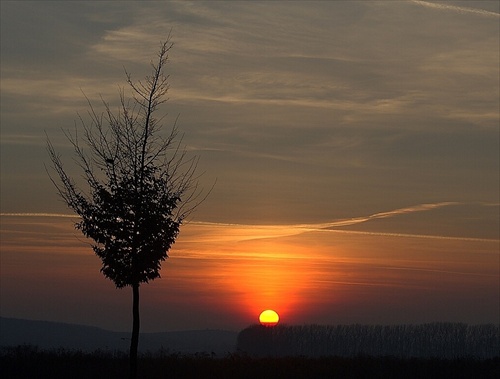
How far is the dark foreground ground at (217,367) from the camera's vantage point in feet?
97.9

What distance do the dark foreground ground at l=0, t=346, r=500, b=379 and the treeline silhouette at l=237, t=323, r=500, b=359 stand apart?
72.7 m

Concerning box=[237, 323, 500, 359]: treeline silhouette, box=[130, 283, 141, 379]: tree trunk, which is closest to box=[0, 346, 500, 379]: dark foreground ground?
box=[130, 283, 141, 379]: tree trunk

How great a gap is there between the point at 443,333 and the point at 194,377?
297 ft

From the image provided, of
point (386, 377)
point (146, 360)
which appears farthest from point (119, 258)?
point (386, 377)

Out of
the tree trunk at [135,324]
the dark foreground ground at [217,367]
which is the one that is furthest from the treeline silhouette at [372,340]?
the tree trunk at [135,324]

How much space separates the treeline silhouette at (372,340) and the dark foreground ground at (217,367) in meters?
72.7

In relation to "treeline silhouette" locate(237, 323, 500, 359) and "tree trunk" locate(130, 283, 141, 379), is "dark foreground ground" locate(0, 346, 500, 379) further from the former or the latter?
"treeline silhouette" locate(237, 323, 500, 359)

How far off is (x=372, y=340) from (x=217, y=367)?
93346mm

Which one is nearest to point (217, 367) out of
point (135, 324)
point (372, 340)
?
point (135, 324)

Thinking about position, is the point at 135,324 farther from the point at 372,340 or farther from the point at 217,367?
the point at 372,340

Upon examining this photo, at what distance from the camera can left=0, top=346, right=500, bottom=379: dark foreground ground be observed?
29828 mm

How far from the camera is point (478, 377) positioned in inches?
1267

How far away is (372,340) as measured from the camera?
12131cm

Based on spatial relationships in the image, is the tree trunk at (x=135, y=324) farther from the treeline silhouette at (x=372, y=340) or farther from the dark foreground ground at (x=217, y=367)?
the treeline silhouette at (x=372, y=340)
